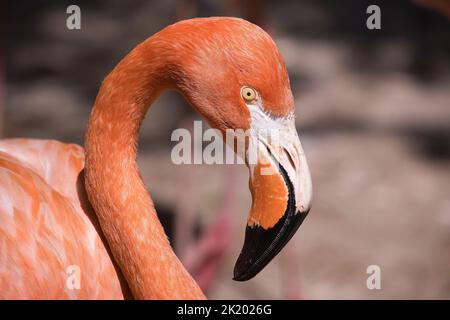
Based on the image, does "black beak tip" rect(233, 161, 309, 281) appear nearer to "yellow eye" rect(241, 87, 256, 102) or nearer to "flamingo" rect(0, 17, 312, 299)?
"flamingo" rect(0, 17, 312, 299)

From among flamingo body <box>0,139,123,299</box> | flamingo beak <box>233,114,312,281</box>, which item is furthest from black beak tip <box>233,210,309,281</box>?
flamingo body <box>0,139,123,299</box>

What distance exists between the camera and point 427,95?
5418mm

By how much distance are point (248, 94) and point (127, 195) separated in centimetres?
47

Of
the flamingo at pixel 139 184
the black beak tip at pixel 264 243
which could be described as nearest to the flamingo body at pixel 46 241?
the flamingo at pixel 139 184

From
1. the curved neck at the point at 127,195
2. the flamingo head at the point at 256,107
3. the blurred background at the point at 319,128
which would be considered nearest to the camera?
the flamingo head at the point at 256,107

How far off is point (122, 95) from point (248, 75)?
1.25 ft

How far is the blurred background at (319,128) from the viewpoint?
3932 millimetres

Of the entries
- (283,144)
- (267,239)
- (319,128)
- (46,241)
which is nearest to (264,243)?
(267,239)

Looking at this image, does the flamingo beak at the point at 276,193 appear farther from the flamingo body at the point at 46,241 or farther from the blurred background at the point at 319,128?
the blurred background at the point at 319,128

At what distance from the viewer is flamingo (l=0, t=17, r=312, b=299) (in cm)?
203

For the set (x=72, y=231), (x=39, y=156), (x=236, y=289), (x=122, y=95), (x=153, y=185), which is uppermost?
(x=122, y=95)

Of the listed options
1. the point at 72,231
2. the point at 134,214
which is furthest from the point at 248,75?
the point at 72,231

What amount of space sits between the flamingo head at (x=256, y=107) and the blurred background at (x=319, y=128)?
164 cm
